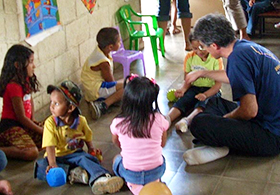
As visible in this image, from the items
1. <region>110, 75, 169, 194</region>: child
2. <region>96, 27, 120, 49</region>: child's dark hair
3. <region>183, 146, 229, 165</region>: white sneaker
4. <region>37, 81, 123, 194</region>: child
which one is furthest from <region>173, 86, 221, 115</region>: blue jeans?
<region>110, 75, 169, 194</region>: child

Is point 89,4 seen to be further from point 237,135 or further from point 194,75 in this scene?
point 237,135

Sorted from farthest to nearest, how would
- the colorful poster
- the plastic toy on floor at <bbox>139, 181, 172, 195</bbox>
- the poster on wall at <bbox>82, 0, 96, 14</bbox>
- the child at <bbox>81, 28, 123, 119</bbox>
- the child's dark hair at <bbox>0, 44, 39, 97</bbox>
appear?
1. the poster on wall at <bbox>82, 0, 96, 14</bbox>
2. the child at <bbox>81, 28, 123, 119</bbox>
3. the colorful poster
4. the child's dark hair at <bbox>0, 44, 39, 97</bbox>
5. the plastic toy on floor at <bbox>139, 181, 172, 195</bbox>

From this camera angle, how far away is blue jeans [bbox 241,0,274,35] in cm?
633

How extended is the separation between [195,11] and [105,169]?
14.9ft

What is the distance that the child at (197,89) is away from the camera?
3.78 metres

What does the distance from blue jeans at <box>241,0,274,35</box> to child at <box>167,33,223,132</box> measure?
9.15ft

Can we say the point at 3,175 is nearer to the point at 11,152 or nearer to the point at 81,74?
the point at 11,152

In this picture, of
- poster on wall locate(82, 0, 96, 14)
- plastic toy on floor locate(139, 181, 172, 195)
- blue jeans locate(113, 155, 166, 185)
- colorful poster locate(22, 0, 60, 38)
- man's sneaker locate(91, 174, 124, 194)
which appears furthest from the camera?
poster on wall locate(82, 0, 96, 14)

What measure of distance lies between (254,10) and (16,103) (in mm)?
4093

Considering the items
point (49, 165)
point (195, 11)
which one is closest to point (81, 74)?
point (49, 165)

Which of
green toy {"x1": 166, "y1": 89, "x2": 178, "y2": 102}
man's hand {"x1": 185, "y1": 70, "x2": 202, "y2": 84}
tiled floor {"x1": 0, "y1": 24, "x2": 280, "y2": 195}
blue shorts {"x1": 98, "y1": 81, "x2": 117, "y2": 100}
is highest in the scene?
man's hand {"x1": 185, "y1": 70, "x2": 202, "y2": 84}

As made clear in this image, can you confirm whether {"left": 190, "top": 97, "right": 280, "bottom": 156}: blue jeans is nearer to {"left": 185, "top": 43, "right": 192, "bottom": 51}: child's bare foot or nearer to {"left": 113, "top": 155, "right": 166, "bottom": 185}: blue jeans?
{"left": 113, "top": 155, "right": 166, "bottom": 185}: blue jeans

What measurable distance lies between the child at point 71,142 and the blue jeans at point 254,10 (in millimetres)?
4007

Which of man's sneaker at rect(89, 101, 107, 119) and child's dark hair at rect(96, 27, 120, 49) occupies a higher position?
child's dark hair at rect(96, 27, 120, 49)
